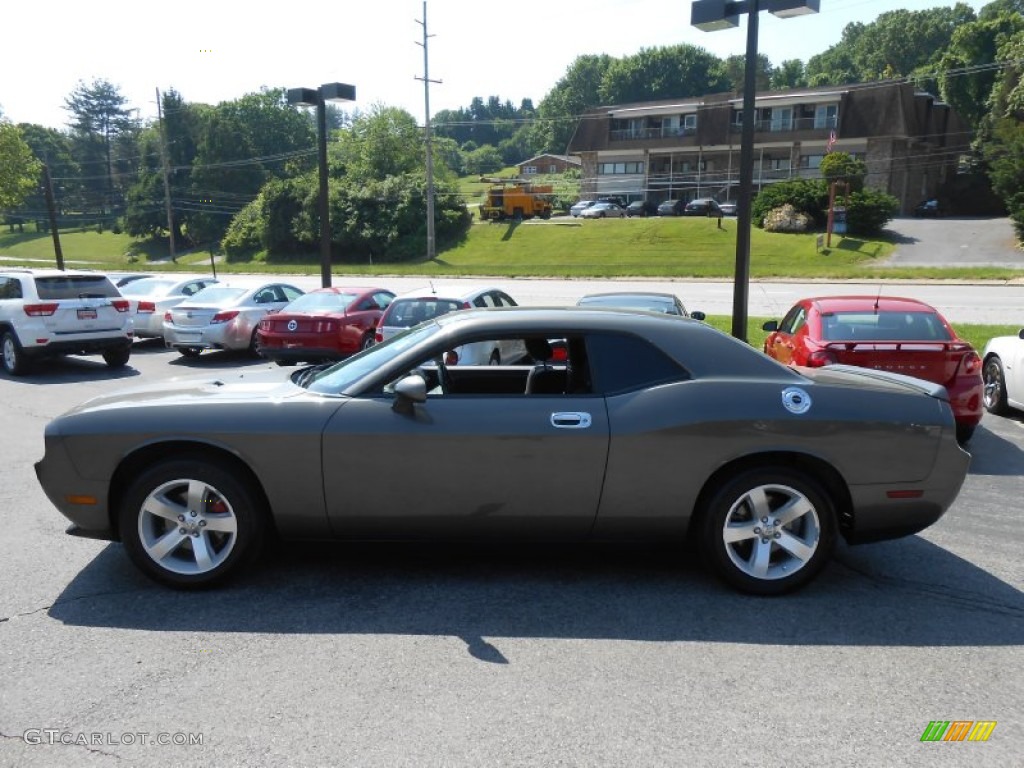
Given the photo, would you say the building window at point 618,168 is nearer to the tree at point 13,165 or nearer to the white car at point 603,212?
the white car at point 603,212

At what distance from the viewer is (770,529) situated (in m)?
4.50

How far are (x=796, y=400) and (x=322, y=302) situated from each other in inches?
440

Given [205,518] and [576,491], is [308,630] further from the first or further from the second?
[576,491]

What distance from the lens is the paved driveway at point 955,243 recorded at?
35.0 m

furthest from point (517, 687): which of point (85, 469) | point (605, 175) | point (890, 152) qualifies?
point (605, 175)

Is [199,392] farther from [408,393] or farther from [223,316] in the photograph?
[223,316]

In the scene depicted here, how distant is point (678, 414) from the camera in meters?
4.43

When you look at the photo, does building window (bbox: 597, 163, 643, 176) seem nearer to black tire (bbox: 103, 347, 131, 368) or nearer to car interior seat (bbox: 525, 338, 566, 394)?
black tire (bbox: 103, 347, 131, 368)

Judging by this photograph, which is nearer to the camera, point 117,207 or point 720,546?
point 720,546

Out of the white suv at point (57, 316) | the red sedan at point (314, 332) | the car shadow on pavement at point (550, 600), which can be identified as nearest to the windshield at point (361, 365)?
the car shadow on pavement at point (550, 600)

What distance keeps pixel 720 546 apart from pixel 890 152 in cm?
5663

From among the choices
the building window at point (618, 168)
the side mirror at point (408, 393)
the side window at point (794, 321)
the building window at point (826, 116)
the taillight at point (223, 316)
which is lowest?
the taillight at point (223, 316)

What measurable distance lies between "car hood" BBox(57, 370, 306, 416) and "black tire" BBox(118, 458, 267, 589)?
39cm

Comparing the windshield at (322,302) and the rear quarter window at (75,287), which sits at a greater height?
the rear quarter window at (75,287)
